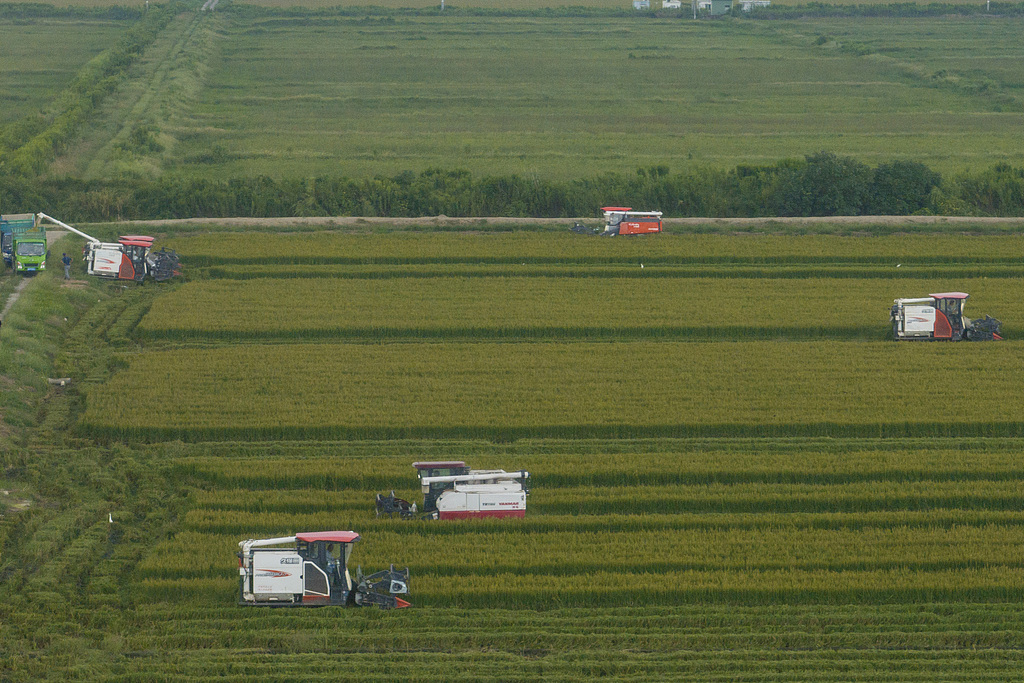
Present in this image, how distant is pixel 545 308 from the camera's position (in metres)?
40.2

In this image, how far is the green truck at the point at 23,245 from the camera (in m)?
42.5

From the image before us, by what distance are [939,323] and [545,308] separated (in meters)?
12.4

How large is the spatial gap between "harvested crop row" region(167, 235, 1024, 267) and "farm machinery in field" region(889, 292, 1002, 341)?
8.41 meters

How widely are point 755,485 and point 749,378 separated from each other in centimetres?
718

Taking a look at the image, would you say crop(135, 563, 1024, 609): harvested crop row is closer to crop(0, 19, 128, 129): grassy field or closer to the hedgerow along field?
the hedgerow along field

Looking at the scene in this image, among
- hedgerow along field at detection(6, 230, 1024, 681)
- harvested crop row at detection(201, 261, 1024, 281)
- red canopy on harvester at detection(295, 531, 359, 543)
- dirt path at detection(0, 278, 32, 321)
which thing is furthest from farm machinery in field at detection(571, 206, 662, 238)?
red canopy on harvester at detection(295, 531, 359, 543)

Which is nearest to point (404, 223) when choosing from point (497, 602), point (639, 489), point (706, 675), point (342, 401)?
point (342, 401)

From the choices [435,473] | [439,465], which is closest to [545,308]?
[435,473]

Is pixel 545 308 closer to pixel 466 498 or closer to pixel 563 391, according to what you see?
pixel 563 391

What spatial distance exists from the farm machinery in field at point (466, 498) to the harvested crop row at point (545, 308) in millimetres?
12920

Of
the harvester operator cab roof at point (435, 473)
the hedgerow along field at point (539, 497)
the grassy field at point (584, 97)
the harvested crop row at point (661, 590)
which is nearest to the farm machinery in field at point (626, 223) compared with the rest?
the hedgerow along field at point (539, 497)

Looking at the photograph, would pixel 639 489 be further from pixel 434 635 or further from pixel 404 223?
pixel 404 223

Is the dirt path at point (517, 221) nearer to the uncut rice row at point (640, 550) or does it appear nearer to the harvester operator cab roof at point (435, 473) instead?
the harvester operator cab roof at point (435, 473)

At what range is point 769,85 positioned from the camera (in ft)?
279
